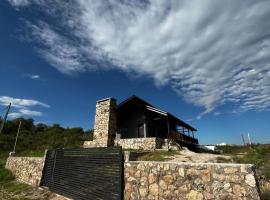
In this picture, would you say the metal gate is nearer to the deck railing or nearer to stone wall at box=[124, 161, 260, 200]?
stone wall at box=[124, 161, 260, 200]

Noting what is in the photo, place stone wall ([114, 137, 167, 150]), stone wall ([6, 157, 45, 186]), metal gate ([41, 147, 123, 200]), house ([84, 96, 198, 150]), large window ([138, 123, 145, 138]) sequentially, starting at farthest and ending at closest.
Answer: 1. large window ([138, 123, 145, 138])
2. house ([84, 96, 198, 150])
3. stone wall ([114, 137, 167, 150])
4. stone wall ([6, 157, 45, 186])
5. metal gate ([41, 147, 123, 200])

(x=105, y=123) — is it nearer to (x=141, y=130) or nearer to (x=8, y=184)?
(x=141, y=130)

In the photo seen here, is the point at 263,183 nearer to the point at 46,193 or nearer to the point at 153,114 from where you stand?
the point at 46,193

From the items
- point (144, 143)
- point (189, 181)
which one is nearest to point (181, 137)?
point (144, 143)

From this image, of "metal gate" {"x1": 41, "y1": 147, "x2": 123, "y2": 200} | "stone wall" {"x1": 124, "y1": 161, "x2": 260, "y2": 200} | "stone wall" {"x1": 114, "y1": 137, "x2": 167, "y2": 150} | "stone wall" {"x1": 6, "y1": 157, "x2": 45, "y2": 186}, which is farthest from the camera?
"stone wall" {"x1": 114, "y1": 137, "x2": 167, "y2": 150}

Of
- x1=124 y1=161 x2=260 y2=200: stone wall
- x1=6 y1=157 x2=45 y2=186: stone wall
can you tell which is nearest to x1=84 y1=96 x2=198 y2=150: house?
x1=6 y1=157 x2=45 y2=186: stone wall

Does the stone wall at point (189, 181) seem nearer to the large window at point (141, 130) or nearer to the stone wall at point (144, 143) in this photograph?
the stone wall at point (144, 143)

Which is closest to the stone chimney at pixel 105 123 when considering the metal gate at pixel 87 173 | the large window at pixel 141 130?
the large window at pixel 141 130

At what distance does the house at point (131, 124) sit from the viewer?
21.5m

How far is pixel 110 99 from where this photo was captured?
2314cm

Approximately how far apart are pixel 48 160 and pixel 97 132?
10.2 meters

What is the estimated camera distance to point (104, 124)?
73.4 feet

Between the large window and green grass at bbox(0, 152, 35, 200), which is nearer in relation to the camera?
green grass at bbox(0, 152, 35, 200)

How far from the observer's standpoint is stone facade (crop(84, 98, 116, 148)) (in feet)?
71.6
